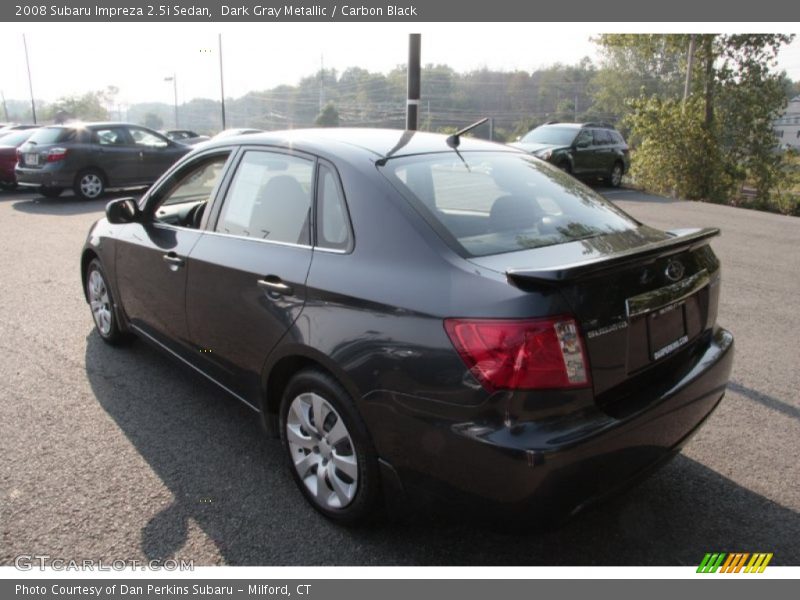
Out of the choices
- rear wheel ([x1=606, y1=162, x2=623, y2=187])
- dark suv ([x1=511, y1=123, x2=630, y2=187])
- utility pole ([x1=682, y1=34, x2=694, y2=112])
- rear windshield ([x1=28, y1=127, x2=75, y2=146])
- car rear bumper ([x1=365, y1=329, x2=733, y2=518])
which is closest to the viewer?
car rear bumper ([x1=365, y1=329, x2=733, y2=518])

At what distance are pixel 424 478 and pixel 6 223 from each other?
37.6ft

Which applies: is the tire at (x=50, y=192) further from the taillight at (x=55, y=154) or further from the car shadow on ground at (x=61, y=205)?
the taillight at (x=55, y=154)

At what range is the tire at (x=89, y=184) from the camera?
13953mm

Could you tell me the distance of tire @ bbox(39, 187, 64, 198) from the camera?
14.3m

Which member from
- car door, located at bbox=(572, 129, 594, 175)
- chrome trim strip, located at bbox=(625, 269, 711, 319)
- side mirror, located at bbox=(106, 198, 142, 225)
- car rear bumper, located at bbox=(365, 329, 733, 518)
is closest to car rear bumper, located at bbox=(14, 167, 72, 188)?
side mirror, located at bbox=(106, 198, 142, 225)

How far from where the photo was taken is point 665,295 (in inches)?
99.2

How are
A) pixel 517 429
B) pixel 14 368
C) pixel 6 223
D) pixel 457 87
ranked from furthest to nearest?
pixel 457 87 → pixel 6 223 → pixel 14 368 → pixel 517 429

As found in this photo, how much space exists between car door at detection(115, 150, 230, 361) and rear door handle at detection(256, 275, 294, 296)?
85cm

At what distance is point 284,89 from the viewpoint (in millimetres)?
46156

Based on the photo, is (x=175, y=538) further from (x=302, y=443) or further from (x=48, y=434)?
(x=48, y=434)

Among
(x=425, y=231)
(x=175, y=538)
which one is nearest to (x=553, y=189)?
(x=425, y=231)

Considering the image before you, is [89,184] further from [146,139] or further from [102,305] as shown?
[102,305]

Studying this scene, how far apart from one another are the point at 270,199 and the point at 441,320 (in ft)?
4.59

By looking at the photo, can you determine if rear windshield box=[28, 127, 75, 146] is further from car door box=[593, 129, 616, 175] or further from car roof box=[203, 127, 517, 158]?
car door box=[593, 129, 616, 175]
